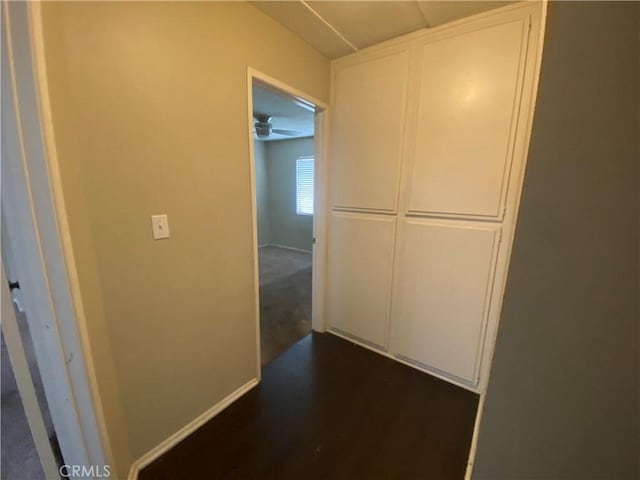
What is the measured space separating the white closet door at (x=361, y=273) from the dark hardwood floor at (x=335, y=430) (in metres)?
0.34

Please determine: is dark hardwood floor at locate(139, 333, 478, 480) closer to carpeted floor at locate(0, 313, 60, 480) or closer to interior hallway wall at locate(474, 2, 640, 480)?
carpeted floor at locate(0, 313, 60, 480)

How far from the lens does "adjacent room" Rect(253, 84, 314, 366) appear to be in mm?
2795

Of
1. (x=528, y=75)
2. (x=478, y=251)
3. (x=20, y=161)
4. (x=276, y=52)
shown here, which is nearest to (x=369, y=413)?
(x=478, y=251)

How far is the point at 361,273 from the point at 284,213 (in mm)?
4106

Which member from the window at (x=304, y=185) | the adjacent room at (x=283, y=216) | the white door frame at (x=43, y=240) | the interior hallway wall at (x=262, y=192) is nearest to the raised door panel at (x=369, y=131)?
the adjacent room at (x=283, y=216)

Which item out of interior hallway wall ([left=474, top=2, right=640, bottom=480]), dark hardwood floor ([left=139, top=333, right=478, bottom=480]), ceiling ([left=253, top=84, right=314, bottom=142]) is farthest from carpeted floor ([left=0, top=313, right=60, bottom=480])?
ceiling ([left=253, top=84, right=314, bottom=142])

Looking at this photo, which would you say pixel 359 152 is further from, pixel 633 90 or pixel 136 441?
pixel 136 441

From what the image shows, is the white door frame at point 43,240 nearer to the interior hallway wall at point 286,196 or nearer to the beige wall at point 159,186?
the beige wall at point 159,186

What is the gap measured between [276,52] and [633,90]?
1736 mm

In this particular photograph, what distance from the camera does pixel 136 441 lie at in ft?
4.23

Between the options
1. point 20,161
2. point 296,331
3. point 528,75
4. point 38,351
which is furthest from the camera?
point 296,331

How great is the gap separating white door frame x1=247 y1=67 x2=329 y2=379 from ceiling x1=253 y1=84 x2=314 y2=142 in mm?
445

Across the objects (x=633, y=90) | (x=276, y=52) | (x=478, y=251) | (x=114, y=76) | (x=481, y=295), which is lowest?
(x=481, y=295)

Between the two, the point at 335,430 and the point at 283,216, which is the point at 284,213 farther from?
the point at 335,430
